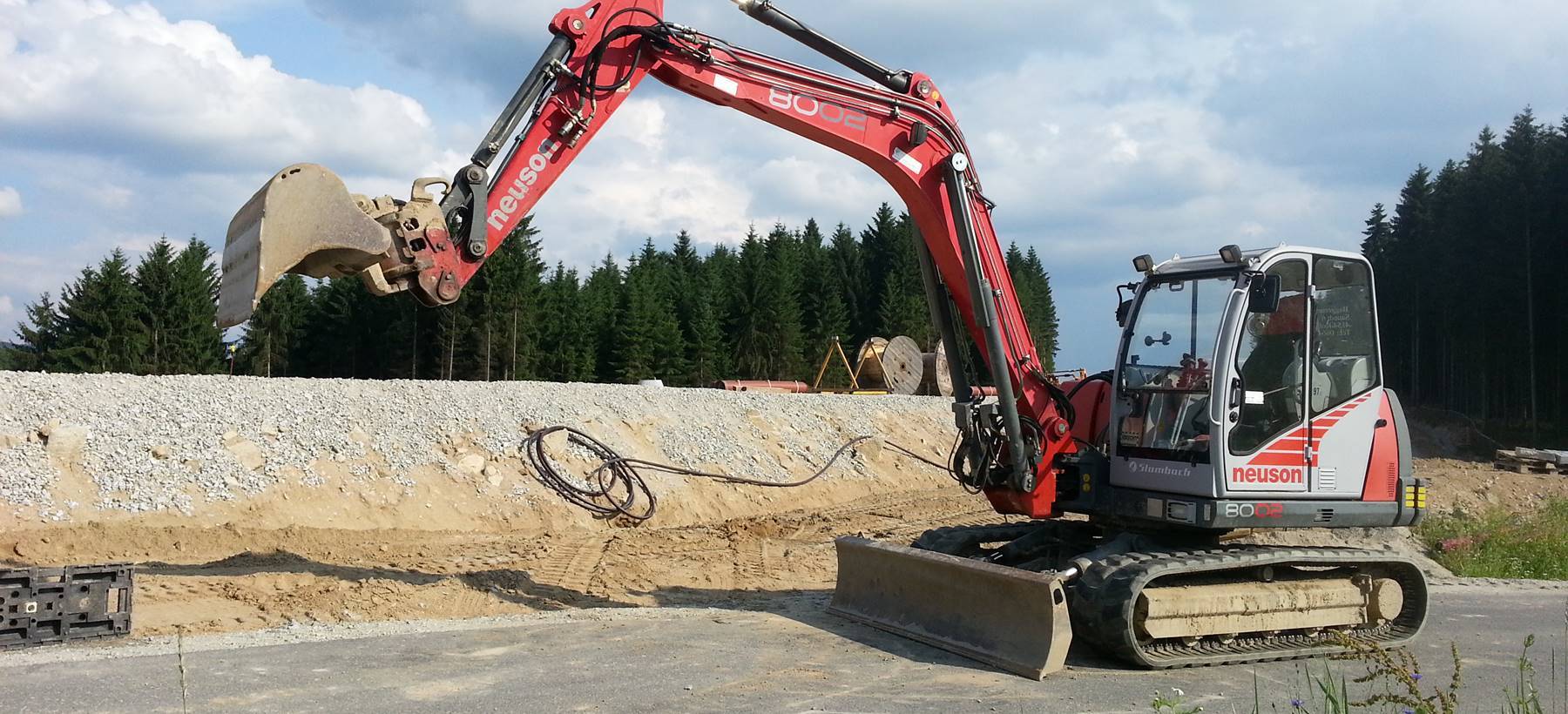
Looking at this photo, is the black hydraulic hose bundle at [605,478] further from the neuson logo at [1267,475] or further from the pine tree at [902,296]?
the pine tree at [902,296]

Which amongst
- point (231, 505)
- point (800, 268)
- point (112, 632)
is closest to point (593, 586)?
point (112, 632)

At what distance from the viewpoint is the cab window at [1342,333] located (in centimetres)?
775

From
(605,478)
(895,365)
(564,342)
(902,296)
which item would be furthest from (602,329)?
(605,478)

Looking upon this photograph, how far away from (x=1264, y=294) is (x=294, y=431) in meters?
11.3

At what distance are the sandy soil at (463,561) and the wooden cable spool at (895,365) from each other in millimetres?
15401

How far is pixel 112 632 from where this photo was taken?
295 inches

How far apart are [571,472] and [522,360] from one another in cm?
3570

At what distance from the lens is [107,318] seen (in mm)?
44031

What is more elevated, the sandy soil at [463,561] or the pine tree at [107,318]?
the pine tree at [107,318]

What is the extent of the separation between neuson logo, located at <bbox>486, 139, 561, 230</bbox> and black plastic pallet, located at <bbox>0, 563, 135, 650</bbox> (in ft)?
11.5

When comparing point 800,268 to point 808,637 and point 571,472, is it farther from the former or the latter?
point 808,637

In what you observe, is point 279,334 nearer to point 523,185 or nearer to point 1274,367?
point 523,185

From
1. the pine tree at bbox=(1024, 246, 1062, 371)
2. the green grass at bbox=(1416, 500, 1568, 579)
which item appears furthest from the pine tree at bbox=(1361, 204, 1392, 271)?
the green grass at bbox=(1416, 500, 1568, 579)

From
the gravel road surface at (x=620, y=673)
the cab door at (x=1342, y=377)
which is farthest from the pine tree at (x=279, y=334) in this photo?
the cab door at (x=1342, y=377)
